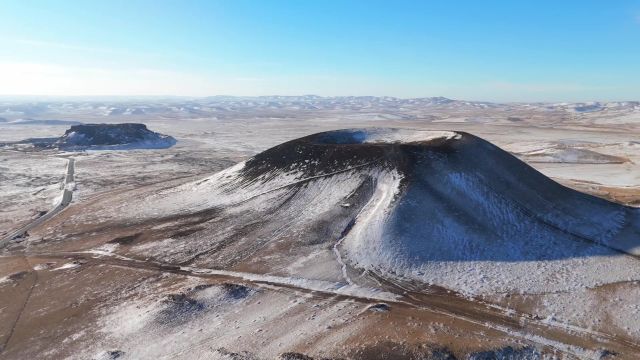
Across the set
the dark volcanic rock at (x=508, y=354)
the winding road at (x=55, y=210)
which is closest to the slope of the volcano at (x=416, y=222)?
the dark volcanic rock at (x=508, y=354)

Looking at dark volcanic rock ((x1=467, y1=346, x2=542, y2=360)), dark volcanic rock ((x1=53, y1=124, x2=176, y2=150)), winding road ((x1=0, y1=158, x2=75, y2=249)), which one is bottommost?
winding road ((x1=0, y1=158, x2=75, y2=249))

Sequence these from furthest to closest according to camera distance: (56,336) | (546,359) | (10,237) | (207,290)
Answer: (10,237)
(207,290)
(56,336)
(546,359)

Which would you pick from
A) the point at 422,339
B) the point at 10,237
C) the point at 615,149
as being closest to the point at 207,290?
the point at 422,339

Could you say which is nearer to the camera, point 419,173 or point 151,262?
point 151,262

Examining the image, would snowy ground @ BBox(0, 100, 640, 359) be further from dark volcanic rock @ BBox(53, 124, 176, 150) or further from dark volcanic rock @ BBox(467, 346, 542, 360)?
dark volcanic rock @ BBox(53, 124, 176, 150)

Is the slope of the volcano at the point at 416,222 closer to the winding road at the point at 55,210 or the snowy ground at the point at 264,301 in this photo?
the snowy ground at the point at 264,301

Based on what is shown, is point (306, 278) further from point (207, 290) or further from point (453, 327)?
point (453, 327)

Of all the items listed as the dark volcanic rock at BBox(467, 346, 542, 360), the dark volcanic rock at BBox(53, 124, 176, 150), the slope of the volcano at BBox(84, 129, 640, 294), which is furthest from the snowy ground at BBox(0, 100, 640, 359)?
the dark volcanic rock at BBox(53, 124, 176, 150)

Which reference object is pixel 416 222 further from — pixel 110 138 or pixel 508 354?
pixel 110 138
